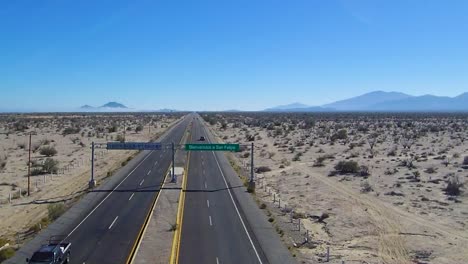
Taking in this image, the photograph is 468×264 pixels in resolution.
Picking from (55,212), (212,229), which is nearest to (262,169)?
(212,229)

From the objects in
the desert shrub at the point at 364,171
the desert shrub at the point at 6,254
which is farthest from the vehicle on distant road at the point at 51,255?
the desert shrub at the point at 364,171

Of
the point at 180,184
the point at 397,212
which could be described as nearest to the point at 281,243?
the point at 397,212

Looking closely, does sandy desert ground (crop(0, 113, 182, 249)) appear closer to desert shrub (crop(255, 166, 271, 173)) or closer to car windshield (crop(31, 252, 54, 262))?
car windshield (crop(31, 252, 54, 262))

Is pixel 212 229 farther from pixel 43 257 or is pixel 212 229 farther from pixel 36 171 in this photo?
pixel 36 171

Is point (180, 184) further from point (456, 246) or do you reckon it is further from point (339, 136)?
point (339, 136)

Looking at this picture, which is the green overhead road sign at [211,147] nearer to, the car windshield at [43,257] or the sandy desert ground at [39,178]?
the sandy desert ground at [39,178]
